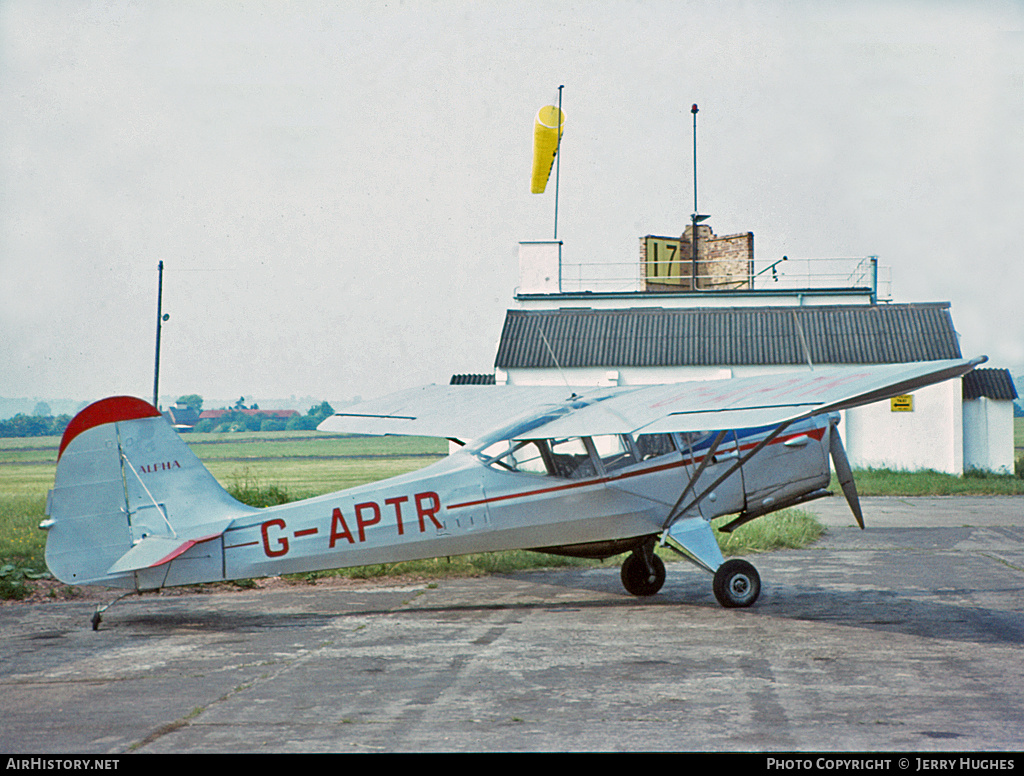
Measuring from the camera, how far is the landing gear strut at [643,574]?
35.2ft

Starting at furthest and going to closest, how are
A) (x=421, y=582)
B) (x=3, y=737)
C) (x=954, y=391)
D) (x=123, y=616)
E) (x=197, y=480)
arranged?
(x=954, y=391), (x=421, y=582), (x=123, y=616), (x=197, y=480), (x=3, y=737)

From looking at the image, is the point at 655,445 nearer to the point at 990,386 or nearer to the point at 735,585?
the point at 735,585

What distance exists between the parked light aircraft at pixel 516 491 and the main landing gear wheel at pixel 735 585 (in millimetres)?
16

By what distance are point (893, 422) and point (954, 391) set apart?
1857 millimetres

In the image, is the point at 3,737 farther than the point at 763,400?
No

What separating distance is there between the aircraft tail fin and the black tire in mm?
4325

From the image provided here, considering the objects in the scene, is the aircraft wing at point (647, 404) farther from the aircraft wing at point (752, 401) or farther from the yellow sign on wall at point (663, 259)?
the yellow sign on wall at point (663, 259)

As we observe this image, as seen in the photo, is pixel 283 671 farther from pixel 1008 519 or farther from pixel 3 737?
pixel 1008 519

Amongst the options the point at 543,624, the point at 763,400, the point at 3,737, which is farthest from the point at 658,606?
the point at 3,737

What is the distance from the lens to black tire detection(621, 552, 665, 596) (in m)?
10.8

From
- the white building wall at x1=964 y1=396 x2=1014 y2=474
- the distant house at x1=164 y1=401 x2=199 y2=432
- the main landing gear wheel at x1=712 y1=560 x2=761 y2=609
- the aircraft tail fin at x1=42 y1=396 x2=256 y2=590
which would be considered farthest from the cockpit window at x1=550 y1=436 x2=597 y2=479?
the white building wall at x1=964 y1=396 x2=1014 y2=474

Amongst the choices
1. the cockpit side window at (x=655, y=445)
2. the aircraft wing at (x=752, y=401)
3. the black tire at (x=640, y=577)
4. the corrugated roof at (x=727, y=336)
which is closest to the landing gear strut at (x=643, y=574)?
the black tire at (x=640, y=577)

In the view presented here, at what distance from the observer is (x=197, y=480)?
30.1 feet
